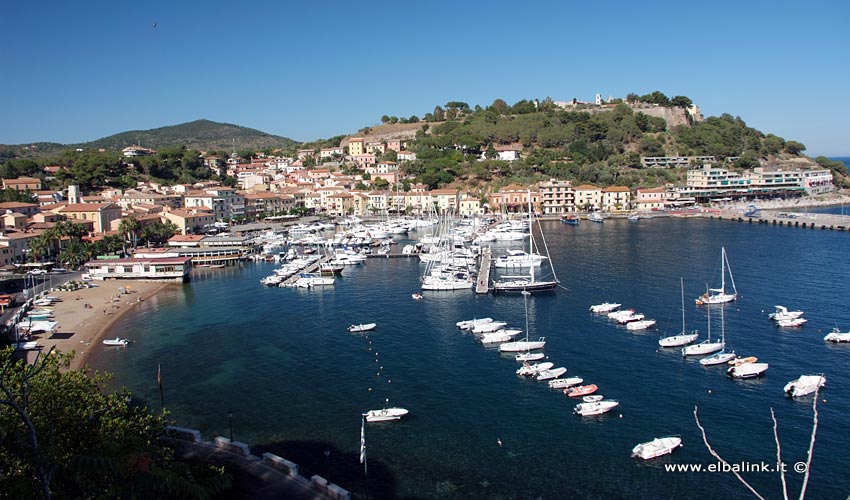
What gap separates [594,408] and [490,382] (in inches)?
161

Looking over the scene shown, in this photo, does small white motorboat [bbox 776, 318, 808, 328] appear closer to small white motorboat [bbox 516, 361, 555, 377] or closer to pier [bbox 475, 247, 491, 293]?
small white motorboat [bbox 516, 361, 555, 377]

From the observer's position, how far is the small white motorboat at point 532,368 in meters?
22.0

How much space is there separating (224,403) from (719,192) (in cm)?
8316

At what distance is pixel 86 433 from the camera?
34.7 ft

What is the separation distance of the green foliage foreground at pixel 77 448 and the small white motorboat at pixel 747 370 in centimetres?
1841

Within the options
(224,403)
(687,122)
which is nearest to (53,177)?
(224,403)

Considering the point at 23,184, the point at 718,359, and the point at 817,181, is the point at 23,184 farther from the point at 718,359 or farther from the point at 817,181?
the point at 817,181

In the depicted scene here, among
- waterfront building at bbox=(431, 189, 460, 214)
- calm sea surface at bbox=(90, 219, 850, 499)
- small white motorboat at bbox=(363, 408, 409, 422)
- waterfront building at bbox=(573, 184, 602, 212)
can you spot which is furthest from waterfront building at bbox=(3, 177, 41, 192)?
waterfront building at bbox=(573, 184, 602, 212)

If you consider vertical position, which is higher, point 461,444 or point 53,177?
point 53,177

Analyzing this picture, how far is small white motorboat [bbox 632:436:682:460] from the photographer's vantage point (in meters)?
16.2

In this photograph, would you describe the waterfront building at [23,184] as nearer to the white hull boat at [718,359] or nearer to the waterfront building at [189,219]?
the waterfront building at [189,219]

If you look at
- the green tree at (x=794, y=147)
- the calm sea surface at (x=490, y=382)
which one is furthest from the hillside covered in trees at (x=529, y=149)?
the calm sea surface at (x=490, y=382)

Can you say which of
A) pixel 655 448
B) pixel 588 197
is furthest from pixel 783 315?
pixel 588 197

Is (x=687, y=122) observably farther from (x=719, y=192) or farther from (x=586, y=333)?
(x=586, y=333)
